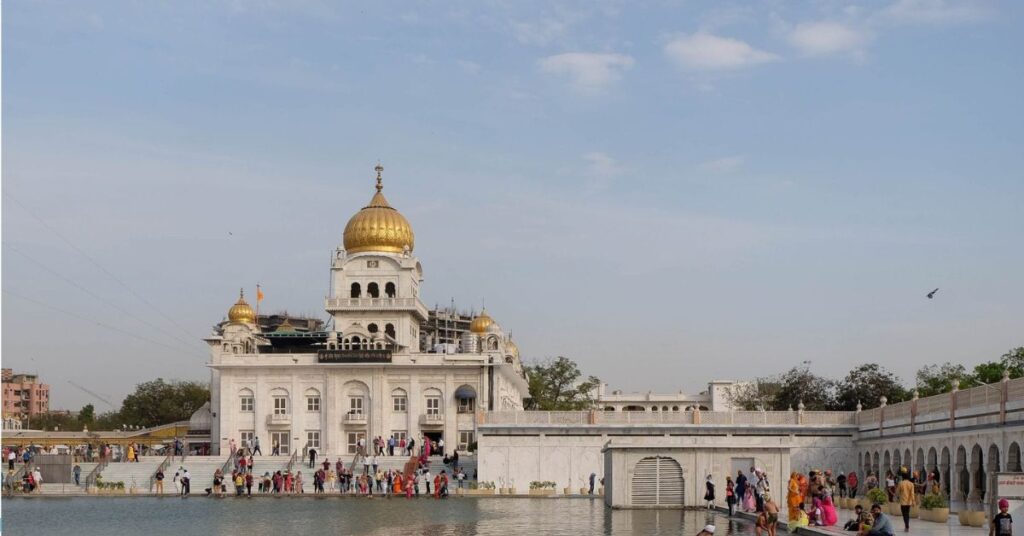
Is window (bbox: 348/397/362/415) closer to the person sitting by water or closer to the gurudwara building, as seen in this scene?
the gurudwara building

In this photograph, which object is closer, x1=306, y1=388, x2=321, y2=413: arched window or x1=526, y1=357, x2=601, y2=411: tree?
x1=306, y1=388, x2=321, y2=413: arched window

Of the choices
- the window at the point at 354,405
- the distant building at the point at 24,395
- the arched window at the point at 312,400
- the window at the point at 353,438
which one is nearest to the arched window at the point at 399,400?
→ the window at the point at 354,405

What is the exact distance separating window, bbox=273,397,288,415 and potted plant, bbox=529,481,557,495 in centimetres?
2025

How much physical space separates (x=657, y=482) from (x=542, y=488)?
694 inches


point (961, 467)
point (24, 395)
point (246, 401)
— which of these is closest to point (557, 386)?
point (246, 401)

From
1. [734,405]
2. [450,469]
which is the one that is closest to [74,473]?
[450,469]

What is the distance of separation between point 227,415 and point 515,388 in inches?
766

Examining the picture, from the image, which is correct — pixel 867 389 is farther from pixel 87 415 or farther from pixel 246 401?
pixel 87 415

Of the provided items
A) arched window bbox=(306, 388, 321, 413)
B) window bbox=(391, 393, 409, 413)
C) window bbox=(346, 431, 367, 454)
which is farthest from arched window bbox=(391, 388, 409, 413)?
arched window bbox=(306, 388, 321, 413)

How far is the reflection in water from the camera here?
3356 cm

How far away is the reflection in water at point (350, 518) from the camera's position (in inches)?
1321

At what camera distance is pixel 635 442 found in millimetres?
43688

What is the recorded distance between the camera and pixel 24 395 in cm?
18788

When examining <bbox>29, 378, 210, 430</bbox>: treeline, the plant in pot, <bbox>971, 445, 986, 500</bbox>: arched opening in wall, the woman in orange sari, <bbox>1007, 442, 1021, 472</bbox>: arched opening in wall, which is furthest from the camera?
<bbox>29, 378, 210, 430</bbox>: treeline
